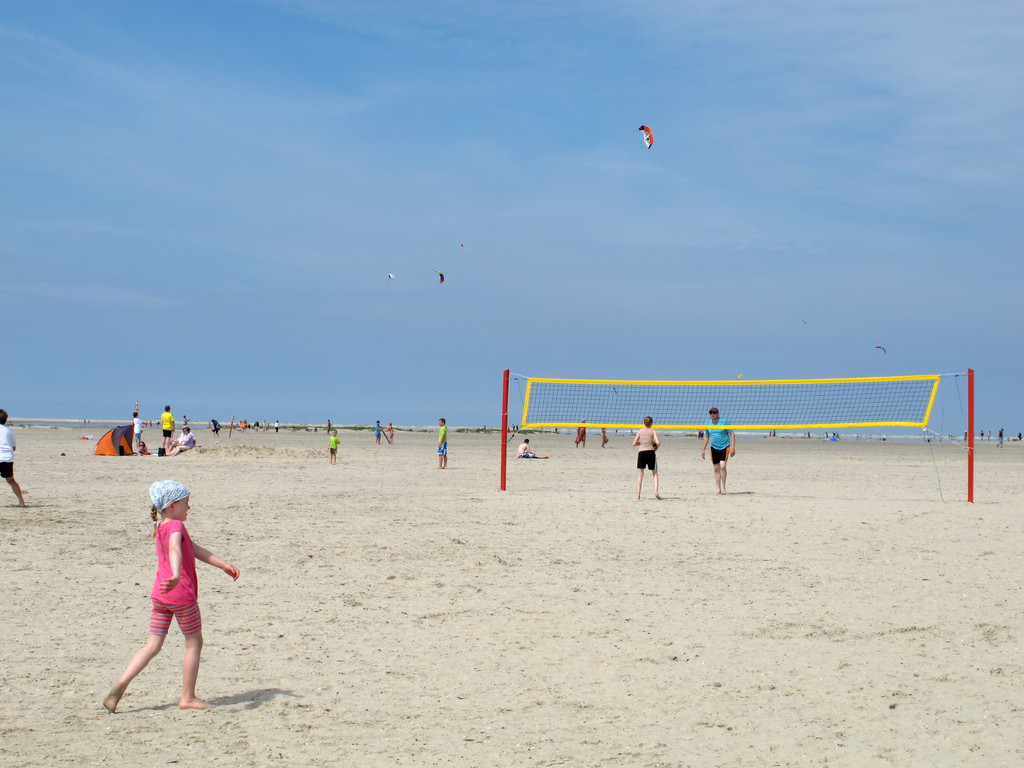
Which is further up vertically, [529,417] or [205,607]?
[529,417]

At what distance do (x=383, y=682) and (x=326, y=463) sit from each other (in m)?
16.5

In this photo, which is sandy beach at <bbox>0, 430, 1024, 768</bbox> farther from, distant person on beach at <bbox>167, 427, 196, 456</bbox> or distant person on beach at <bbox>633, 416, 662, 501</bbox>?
distant person on beach at <bbox>167, 427, 196, 456</bbox>

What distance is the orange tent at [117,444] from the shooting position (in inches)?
900

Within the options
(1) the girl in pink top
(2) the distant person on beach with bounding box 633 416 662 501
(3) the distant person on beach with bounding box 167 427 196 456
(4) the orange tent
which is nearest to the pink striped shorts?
(1) the girl in pink top

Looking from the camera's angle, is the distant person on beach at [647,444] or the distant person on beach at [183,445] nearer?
the distant person on beach at [647,444]

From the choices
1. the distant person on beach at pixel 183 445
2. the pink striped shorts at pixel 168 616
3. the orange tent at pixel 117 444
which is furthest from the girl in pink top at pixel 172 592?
the orange tent at pixel 117 444

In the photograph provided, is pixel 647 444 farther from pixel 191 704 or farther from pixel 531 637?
pixel 191 704

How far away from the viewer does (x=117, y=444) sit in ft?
75.2

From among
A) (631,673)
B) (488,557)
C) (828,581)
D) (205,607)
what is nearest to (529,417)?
(488,557)

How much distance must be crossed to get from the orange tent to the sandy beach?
12.6m

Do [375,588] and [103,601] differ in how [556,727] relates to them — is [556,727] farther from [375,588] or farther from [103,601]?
[103,601]

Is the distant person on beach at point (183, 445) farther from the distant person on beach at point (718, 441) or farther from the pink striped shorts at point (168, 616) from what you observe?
the pink striped shorts at point (168, 616)

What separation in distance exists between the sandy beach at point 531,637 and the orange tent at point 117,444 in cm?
1262

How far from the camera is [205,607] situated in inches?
247
